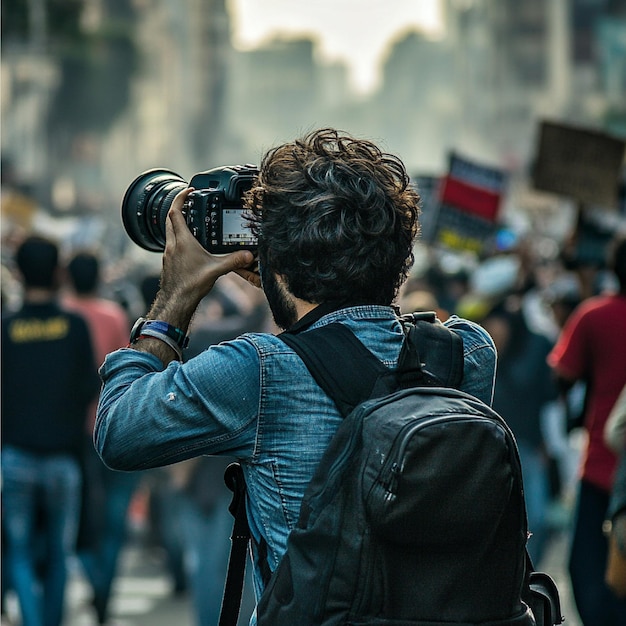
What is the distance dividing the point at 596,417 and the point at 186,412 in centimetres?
357

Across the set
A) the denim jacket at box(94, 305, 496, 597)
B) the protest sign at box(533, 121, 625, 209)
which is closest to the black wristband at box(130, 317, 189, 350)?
the denim jacket at box(94, 305, 496, 597)

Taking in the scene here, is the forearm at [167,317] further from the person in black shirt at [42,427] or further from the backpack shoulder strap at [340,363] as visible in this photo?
the person in black shirt at [42,427]

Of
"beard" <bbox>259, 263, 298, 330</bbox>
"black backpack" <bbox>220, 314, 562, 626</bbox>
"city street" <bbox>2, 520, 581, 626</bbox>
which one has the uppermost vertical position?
"beard" <bbox>259, 263, 298, 330</bbox>

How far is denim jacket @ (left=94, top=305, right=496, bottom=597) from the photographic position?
2.72 m

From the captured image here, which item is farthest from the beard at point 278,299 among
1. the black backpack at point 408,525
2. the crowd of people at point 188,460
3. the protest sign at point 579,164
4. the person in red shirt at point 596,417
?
the protest sign at point 579,164

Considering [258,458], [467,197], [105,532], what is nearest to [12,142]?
[467,197]

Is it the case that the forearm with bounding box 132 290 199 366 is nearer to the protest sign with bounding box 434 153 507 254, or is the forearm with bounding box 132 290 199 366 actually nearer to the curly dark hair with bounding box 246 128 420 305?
the curly dark hair with bounding box 246 128 420 305

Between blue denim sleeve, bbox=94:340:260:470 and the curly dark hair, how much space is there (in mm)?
182

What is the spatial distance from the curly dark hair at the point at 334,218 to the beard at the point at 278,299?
21 millimetres

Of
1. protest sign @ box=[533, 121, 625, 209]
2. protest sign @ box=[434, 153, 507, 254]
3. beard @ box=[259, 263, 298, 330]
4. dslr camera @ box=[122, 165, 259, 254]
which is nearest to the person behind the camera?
beard @ box=[259, 263, 298, 330]

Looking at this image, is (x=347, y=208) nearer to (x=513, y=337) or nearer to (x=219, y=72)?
(x=513, y=337)

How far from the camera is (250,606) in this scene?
648cm

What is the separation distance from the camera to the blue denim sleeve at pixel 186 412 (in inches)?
107

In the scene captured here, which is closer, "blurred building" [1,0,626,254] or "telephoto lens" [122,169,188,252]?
"telephoto lens" [122,169,188,252]
